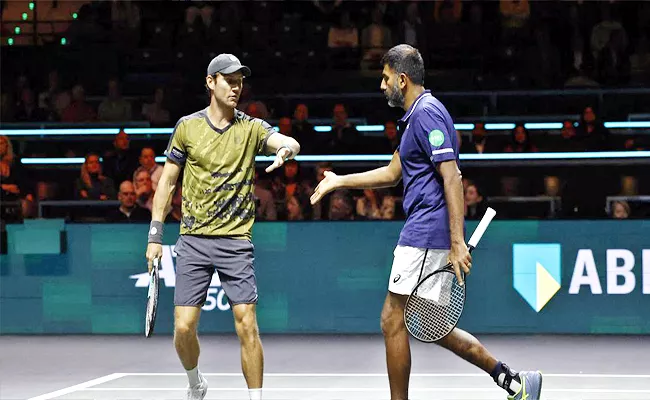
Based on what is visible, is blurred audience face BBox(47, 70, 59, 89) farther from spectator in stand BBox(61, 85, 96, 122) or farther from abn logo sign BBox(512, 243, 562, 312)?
abn logo sign BBox(512, 243, 562, 312)

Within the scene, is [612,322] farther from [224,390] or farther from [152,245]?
[152,245]

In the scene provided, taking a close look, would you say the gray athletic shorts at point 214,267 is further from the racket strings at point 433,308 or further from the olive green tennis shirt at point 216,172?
the racket strings at point 433,308

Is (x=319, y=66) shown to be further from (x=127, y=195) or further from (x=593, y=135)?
(x=127, y=195)

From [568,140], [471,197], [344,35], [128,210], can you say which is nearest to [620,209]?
[471,197]

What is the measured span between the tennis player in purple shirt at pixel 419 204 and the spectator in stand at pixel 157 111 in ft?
35.2

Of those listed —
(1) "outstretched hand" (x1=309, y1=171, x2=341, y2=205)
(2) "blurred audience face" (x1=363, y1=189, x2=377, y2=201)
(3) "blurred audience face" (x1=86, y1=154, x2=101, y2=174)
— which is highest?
(1) "outstretched hand" (x1=309, y1=171, x2=341, y2=205)

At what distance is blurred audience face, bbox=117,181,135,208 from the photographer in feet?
47.3

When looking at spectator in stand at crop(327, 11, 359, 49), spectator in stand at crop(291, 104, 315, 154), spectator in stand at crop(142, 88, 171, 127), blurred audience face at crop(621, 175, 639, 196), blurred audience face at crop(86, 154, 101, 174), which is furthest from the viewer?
spectator in stand at crop(327, 11, 359, 49)

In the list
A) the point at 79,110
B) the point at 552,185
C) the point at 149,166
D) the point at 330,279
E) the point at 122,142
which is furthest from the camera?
the point at 79,110

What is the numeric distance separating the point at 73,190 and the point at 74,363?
6115 millimetres

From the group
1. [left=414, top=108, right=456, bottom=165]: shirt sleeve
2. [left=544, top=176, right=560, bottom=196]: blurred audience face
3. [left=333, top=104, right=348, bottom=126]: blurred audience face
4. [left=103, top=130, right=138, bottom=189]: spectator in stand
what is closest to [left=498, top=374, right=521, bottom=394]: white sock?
[left=414, top=108, right=456, bottom=165]: shirt sleeve

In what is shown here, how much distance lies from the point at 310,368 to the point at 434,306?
3.92 m

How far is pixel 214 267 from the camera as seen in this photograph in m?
7.70

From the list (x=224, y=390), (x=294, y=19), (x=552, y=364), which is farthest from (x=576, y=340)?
(x=294, y=19)
